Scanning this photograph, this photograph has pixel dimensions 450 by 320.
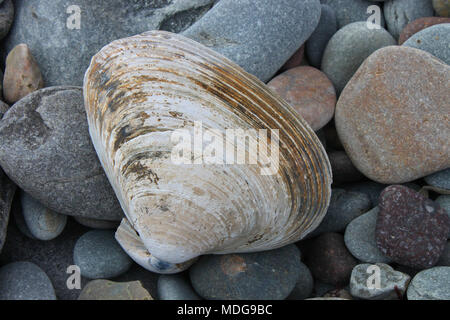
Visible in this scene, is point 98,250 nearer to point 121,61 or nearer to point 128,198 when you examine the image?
point 128,198

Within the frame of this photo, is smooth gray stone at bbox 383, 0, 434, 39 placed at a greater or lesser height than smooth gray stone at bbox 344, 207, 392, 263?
greater

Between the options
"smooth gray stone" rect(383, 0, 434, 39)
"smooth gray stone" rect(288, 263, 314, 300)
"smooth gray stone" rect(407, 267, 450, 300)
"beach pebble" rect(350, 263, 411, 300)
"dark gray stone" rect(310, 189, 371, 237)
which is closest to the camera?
"smooth gray stone" rect(407, 267, 450, 300)

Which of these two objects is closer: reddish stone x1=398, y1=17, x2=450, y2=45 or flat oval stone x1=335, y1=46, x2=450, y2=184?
flat oval stone x1=335, y1=46, x2=450, y2=184

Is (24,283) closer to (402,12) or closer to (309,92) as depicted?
(309,92)

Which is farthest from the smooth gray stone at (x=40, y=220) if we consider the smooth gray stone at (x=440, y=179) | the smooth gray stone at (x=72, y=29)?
the smooth gray stone at (x=440, y=179)

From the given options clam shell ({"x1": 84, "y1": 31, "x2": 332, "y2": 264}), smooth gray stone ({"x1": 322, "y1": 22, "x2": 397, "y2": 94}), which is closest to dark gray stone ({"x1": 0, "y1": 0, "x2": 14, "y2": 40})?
clam shell ({"x1": 84, "y1": 31, "x2": 332, "y2": 264})

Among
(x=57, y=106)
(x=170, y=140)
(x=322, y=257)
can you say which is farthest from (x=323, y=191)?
(x=57, y=106)

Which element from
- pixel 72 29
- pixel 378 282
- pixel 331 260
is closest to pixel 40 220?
pixel 72 29

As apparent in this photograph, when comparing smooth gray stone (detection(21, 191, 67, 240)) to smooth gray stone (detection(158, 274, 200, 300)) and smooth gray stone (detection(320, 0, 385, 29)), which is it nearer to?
smooth gray stone (detection(158, 274, 200, 300))
